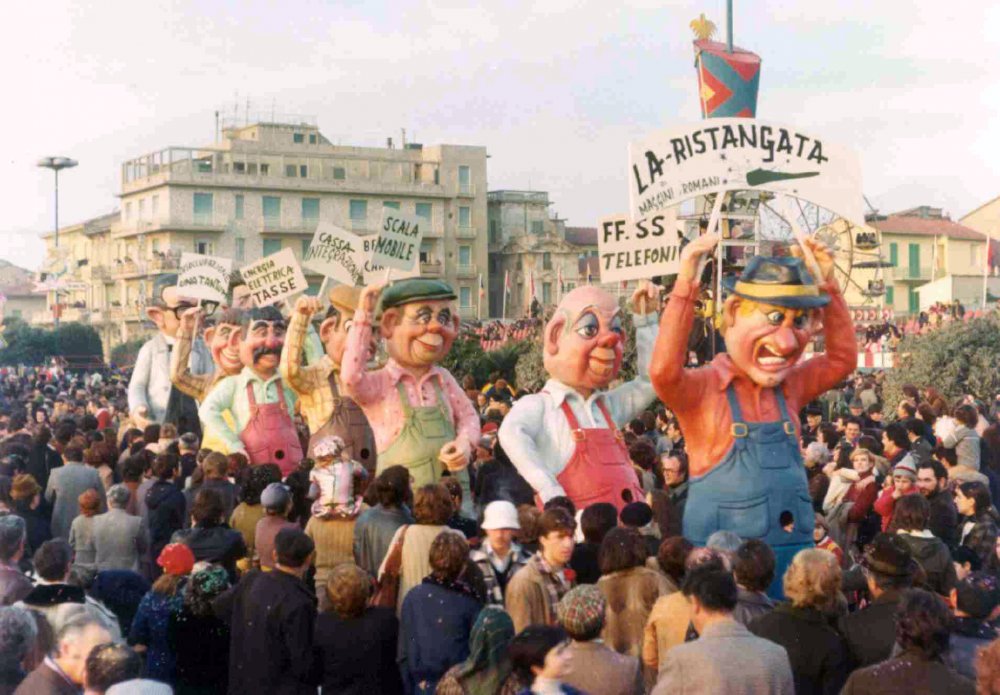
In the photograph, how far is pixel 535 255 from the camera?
234ft

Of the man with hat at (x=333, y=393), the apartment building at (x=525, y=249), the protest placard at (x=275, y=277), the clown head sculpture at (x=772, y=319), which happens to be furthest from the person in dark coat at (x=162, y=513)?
the apartment building at (x=525, y=249)

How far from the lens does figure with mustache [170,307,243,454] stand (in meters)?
13.3

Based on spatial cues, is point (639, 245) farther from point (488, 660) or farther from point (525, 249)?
point (525, 249)

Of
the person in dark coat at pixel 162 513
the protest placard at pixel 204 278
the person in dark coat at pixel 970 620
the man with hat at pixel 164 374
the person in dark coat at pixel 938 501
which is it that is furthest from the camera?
the protest placard at pixel 204 278

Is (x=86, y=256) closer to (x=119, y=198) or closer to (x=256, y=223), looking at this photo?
(x=119, y=198)

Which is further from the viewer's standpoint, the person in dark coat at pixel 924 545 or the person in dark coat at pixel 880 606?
the person in dark coat at pixel 924 545

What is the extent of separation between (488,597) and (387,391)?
3.85 meters

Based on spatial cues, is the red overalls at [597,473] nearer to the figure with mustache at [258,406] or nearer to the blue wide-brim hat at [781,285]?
the blue wide-brim hat at [781,285]

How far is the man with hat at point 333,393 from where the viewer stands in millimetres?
12055

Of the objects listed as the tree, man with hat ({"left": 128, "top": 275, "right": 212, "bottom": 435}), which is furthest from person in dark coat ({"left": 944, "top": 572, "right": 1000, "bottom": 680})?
the tree

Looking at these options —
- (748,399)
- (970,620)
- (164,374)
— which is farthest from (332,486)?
(164,374)

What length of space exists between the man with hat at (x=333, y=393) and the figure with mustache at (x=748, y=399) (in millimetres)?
4341

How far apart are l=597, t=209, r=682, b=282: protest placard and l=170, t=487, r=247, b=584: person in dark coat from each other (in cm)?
369

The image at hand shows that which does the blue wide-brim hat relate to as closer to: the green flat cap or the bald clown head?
the bald clown head
